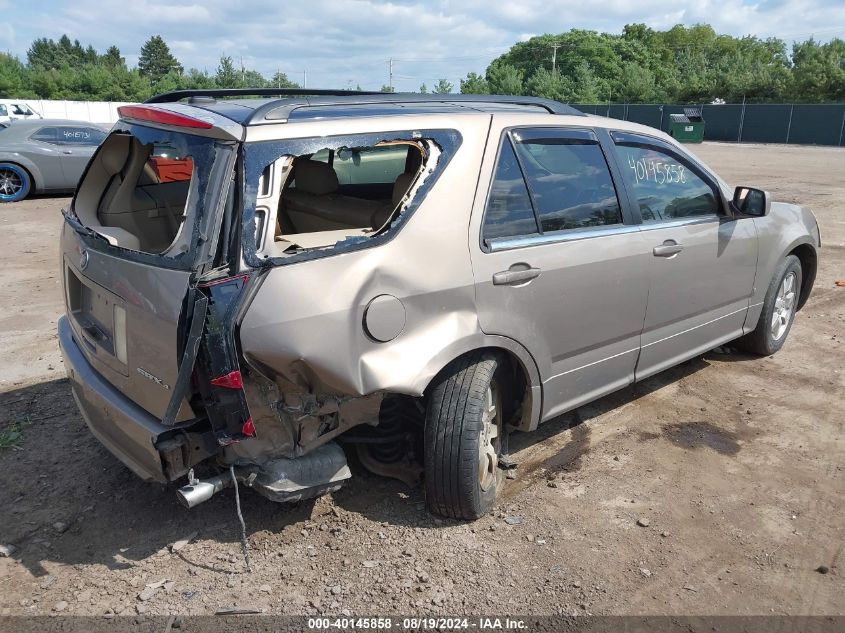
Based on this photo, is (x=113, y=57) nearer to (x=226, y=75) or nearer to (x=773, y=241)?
(x=226, y=75)

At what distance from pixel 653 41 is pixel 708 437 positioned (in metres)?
92.9

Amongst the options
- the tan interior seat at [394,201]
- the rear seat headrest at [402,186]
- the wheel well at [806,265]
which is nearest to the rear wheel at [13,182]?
the tan interior seat at [394,201]

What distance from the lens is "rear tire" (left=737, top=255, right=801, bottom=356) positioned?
5102 mm

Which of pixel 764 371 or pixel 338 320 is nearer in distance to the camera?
pixel 338 320

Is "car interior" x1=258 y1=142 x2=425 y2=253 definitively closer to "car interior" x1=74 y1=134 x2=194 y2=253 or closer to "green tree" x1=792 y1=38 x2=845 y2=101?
"car interior" x1=74 y1=134 x2=194 y2=253

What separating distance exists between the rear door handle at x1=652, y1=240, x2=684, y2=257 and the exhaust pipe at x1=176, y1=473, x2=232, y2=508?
8.43 feet

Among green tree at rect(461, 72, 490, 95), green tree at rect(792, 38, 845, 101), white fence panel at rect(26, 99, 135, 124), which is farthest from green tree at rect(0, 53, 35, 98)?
green tree at rect(792, 38, 845, 101)

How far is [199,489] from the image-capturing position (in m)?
2.73

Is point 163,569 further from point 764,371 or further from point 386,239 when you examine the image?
point 764,371

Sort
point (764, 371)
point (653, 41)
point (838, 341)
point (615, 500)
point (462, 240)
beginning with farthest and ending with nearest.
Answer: point (653, 41), point (838, 341), point (764, 371), point (615, 500), point (462, 240)

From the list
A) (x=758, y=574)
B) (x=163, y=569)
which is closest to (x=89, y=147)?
(x=163, y=569)

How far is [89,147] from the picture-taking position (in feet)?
44.5

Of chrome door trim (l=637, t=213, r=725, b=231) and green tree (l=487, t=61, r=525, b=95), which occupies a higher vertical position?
green tree (l=487, t=61, r=525, b=95)

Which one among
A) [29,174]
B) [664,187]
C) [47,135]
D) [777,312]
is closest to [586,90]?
[47,135]
